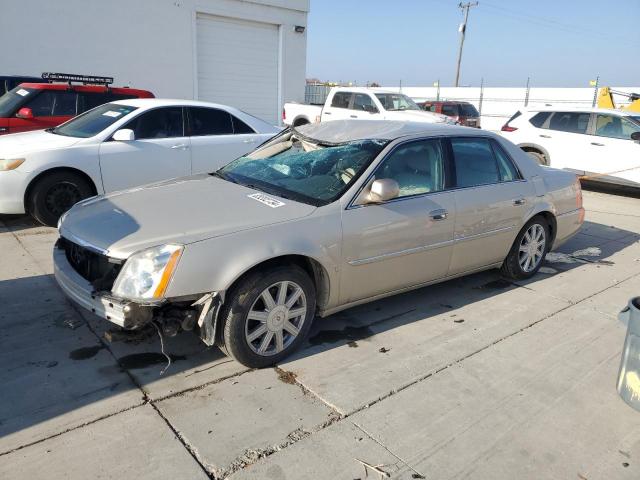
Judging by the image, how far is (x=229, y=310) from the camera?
309 cm

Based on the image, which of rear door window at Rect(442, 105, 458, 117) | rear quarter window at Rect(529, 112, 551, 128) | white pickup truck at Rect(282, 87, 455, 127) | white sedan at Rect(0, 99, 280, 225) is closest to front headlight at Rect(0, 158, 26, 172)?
white sedan at Rect(0, 99, 280, 225)

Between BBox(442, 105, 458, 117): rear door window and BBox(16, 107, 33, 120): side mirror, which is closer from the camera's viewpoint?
BBox(16, 107, 33, 120): side mirror

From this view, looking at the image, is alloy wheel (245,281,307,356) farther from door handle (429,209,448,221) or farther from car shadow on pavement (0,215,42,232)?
car shadow on pavement (0,215,42,232)

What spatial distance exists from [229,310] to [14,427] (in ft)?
4.13

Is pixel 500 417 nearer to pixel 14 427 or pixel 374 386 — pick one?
pixel 374 386

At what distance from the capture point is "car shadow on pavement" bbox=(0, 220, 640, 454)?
112 inches

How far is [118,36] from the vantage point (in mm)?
13797

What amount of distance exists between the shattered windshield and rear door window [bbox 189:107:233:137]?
284cm

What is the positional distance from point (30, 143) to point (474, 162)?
511 centimetres

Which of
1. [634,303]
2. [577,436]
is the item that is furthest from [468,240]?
[577,436]

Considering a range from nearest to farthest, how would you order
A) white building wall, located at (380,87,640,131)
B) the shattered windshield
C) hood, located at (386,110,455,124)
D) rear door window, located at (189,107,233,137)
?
the shattered windshield
rear door window, located at (189,107,233,137)
hood, located at (386,110,455,124)
white building wall, located at (380,87,640,131)

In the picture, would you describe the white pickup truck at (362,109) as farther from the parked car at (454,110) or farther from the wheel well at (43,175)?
the wheel well at (43,175)

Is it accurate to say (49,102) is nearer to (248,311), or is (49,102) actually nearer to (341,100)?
(248,311)

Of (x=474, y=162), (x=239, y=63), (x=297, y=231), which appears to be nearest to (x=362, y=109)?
(x=239, y=63)
